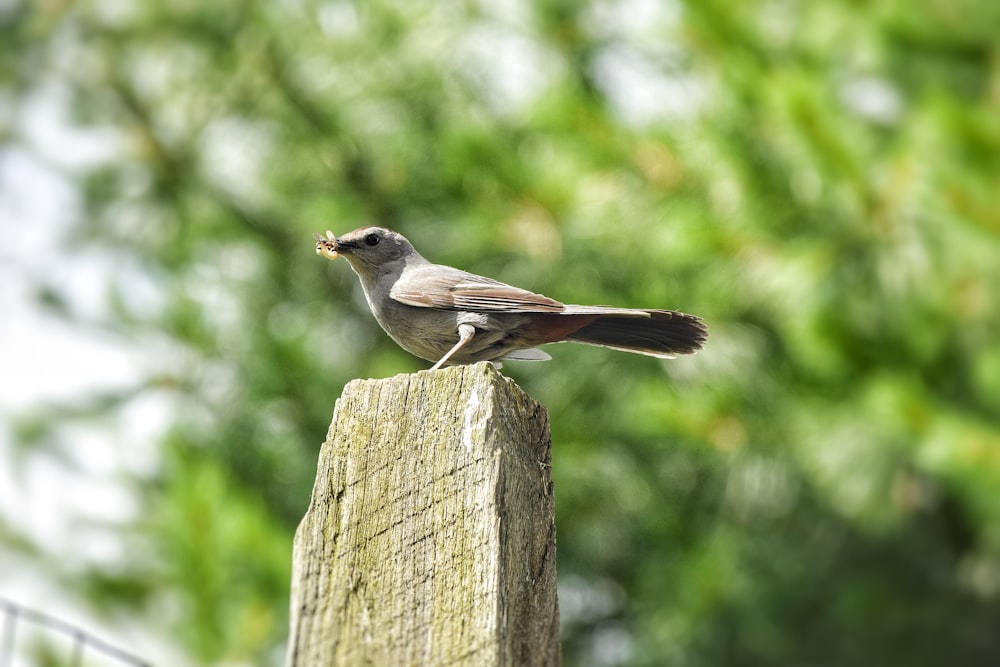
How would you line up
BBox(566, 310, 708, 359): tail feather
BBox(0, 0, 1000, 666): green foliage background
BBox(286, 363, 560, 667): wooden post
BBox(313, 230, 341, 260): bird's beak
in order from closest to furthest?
BBox(286, 363, 560, 667): wooden post < BBox(566, 310, 708, 359): tail feather < BBox(313, 230, 341, 260): bird's beak < BBox(0, 0, 1000, 666): green foliage background

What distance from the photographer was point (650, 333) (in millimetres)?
2674

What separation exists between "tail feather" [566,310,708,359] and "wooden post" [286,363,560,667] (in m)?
0.94

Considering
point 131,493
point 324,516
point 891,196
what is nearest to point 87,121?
point 131,493

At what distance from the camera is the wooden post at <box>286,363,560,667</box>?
154cm

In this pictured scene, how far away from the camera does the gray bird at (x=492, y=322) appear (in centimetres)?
265

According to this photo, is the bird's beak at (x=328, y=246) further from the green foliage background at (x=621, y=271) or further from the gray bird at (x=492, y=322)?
the green foliage background at (x=621, y=271)

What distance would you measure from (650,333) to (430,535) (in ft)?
3.93

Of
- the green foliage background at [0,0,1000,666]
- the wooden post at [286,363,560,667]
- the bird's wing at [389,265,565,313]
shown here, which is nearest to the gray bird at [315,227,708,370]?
the bird's wing at [389,265,565,313]

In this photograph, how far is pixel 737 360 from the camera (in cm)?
711

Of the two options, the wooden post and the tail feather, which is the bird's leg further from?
the wooden post

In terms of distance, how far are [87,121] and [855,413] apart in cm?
552

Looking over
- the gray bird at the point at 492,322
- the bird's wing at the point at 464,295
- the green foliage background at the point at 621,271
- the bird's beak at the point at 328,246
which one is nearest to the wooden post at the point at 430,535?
the gray bird at the point at 492,322

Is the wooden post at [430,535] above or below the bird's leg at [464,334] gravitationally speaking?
below

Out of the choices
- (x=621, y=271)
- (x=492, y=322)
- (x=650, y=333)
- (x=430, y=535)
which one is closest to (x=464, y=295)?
(x=492, y=322)
